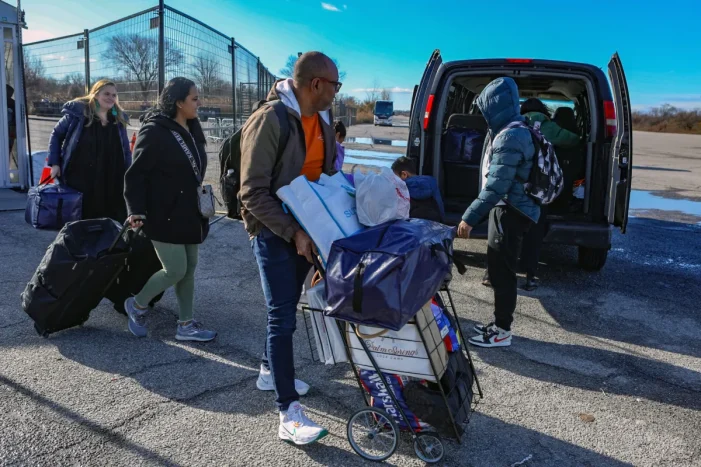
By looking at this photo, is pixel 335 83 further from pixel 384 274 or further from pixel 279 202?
pixel 384 274

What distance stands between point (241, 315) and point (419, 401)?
223cm

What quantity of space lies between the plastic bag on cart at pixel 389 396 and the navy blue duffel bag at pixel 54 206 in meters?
3.28

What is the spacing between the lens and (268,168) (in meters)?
2.58

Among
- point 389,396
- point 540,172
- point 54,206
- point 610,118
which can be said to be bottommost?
point 389,396

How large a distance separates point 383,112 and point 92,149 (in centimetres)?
4389

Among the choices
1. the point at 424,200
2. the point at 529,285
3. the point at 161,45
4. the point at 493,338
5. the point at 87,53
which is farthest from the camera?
the point at 87,53

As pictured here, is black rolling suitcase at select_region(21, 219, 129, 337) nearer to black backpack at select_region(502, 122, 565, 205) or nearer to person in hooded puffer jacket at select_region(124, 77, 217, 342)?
person in hooded puffer jacket at select_region(124, 77, 217, 342)

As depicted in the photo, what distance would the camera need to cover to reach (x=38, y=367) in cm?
347

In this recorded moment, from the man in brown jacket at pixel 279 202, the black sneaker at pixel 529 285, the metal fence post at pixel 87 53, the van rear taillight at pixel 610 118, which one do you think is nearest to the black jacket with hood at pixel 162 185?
the man in brown jacket at pixel 279 202

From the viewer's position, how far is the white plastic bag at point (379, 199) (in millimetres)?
2486

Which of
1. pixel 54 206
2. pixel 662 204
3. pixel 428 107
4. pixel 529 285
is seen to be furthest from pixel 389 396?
pixel 662 204

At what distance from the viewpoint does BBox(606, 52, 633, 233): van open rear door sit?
5.12m

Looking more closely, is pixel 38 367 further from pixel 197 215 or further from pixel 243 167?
pixel 243 167

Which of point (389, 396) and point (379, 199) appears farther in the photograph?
point (389, 396)
